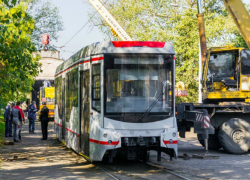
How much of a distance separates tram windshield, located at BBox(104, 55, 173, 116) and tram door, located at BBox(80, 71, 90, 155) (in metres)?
1.14

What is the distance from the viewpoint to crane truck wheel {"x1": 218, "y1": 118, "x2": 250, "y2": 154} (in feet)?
50.8

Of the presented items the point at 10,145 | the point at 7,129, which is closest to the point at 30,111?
the point at 7,129

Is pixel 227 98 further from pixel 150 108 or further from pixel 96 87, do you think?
pixel 96 87

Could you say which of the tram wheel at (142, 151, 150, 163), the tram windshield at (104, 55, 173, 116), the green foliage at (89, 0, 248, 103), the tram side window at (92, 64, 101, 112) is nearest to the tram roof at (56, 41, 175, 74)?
the tram windshield at (104, 55, 173, 116)

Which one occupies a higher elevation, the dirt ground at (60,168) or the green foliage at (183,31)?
the green foliage at (183,31)

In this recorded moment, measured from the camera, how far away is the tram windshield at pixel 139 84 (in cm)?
1152

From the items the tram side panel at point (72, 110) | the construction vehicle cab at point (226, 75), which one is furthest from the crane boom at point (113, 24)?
the tram side panel at point (72, 110)

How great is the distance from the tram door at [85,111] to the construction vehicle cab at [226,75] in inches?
211

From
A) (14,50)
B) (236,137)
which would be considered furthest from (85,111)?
(236,137)

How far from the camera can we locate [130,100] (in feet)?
37.9

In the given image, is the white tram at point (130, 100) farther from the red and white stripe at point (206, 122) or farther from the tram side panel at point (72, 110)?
the red and white stripe at point (206, 122)

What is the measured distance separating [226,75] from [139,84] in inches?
238

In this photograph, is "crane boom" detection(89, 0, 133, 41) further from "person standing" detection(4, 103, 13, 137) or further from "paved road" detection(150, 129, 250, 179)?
"paved road" detection(150, 129, 250, 179)

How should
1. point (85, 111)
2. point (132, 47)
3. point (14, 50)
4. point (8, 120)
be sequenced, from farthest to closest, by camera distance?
point (8, 120) < point (14, 50) < point (85, 111) < point (132, 47)
